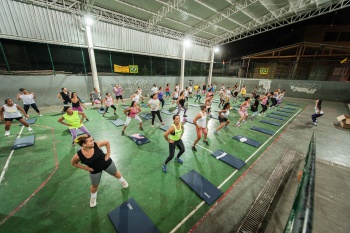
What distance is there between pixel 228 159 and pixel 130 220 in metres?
4.05

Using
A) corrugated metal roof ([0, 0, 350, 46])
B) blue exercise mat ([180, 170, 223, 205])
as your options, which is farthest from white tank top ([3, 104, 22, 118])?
blue exercise mat ([180, 170, 223, 205])

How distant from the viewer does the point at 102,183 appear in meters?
4.37

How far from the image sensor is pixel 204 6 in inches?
516

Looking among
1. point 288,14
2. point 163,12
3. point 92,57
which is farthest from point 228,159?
point 288,14

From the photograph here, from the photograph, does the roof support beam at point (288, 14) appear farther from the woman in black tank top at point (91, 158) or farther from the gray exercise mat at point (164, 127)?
the woman in black tank top at point (91, 158)

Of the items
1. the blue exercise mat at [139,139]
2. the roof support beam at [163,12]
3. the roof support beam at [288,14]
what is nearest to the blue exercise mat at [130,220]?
the blue exercise mat at [139,139]

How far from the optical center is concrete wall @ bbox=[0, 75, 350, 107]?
1108cm

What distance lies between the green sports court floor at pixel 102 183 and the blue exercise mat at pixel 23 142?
0.62 ft

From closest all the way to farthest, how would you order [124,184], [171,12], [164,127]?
1. [124,184]
2. [164,127]
3. [171,12]

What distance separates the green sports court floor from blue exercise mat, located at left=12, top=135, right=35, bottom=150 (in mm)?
189

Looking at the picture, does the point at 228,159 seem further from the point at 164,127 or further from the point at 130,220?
the point at 164,127

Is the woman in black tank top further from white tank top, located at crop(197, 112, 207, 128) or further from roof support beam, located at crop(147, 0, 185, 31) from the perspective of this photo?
roof support beam, located at crop(147, 0, 185, 31)

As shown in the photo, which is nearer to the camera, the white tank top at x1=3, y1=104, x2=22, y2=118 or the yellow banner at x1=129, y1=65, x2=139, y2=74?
the white tank top at x1=3, y1=104, x2=22, y2=118

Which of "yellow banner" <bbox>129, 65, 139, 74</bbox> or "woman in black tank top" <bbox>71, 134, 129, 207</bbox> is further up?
"yellow banner" <bbox>129, 65, 139, 74</bbox>
